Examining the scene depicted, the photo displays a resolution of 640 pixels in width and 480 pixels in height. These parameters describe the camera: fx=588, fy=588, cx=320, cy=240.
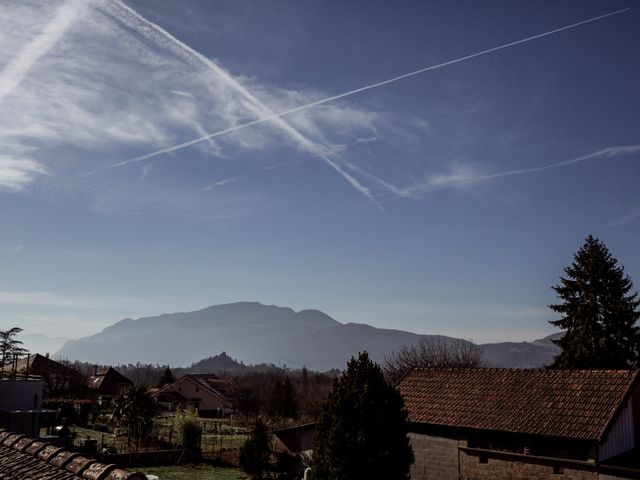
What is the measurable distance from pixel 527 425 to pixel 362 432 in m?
9.09

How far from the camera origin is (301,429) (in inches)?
1391

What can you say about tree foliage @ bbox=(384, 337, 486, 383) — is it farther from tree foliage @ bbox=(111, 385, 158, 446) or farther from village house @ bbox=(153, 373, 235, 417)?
village house @ bbox=(153, 373, 235, 417)

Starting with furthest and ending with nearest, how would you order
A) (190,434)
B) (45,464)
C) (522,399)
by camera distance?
1. (190,434)
2. (522,399)
3. (45,464)

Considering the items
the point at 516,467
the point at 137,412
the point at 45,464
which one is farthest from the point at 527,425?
the point at 137,412

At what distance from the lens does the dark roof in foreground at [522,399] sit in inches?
953

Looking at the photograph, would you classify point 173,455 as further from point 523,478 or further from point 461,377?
point 523,478

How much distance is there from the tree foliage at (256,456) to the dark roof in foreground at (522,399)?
9.04 m

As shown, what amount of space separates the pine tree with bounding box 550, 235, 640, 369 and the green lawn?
2504 centimetres

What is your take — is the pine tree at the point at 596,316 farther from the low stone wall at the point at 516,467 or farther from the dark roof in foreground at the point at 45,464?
the dark roof in foreground at the point at 45,464

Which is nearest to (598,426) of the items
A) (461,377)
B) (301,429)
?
(461,377)

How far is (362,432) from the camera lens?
20219 millimetres

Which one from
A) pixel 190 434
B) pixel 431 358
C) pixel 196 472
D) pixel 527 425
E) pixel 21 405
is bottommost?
pixel 196 472

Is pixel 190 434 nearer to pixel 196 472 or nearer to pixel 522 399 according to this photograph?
pixel 196 472

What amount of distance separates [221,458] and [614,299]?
3039cm
